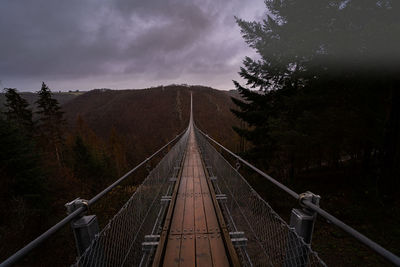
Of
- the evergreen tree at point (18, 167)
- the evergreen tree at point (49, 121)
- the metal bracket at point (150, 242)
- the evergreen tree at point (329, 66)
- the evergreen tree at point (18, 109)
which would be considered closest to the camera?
the metal bracket at point (150, 242)

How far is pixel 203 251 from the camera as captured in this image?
229 cm

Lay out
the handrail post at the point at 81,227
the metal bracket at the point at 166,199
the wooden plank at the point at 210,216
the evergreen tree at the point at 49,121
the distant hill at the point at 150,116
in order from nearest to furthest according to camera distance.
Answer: the handrail post at the point at 81,227, the wooden plank at the point at 210,216, the metal bracket at the point at 166,199, the evergreen tree at the point at 49,121, the distant hill at the point at 150,116

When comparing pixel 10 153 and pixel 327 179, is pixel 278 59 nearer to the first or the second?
pixel 327 179

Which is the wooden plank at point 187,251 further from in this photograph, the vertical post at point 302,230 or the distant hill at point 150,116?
the distant hill at point 150,116

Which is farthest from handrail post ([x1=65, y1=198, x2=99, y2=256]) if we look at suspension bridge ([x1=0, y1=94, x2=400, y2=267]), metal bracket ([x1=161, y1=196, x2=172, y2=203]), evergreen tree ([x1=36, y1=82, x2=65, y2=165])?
evergreen tree ([x1=36, y1=82, x2=65, y2=165])

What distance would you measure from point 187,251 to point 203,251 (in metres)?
0.22

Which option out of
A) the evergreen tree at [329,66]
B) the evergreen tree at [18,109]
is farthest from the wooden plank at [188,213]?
the evergreen tree at [18,109]

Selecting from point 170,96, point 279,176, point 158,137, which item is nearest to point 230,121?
point 158,137

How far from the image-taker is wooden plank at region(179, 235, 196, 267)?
2.13 m

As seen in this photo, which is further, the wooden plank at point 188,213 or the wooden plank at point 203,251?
the wooden plank at point 188,213

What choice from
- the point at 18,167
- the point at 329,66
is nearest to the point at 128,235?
the point at 329,66

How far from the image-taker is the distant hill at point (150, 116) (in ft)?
169

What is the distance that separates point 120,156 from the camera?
3400 cm

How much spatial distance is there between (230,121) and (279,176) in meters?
50.5
